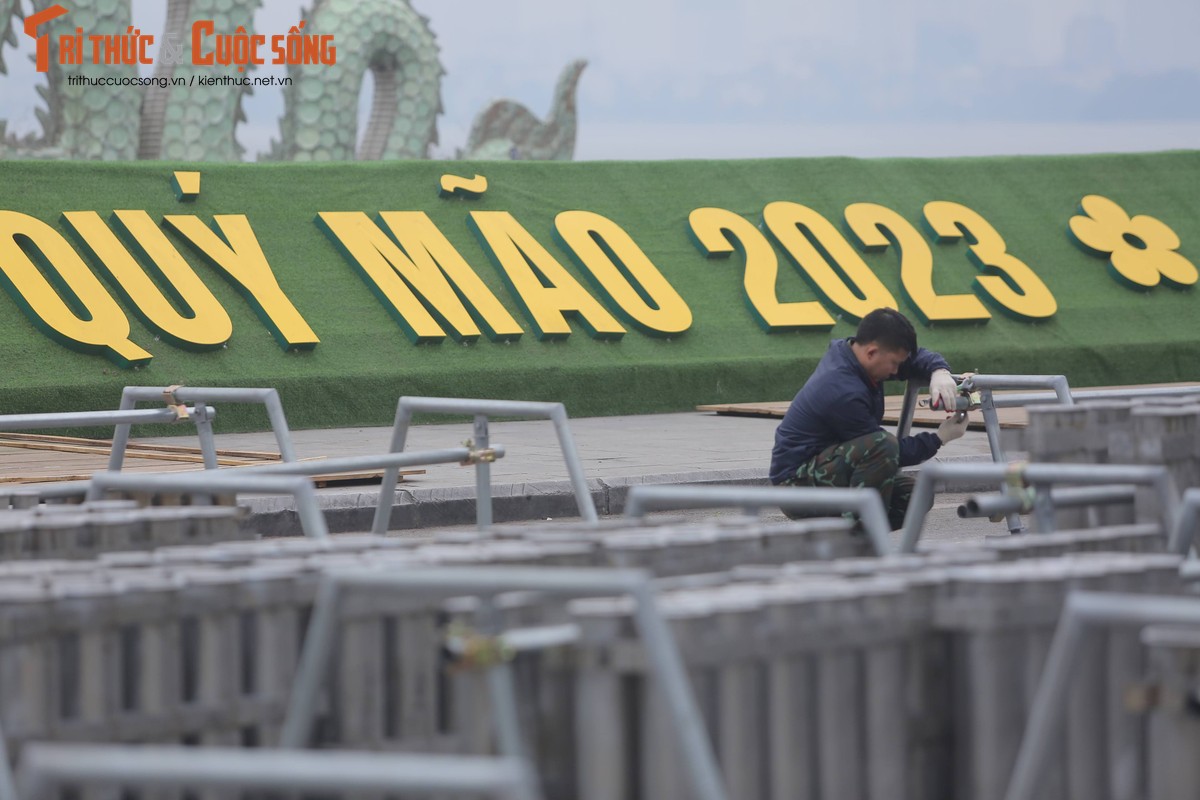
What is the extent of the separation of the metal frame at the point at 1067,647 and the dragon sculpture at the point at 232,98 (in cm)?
2617

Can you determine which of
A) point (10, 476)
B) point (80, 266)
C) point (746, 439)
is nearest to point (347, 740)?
point (10, 476)

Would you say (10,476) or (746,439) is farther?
(746,439)

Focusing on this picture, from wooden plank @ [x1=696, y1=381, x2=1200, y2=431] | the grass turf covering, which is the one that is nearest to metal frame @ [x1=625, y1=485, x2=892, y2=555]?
wooden plank @ [x1=696, y1=381, x2=1200, y2=431]

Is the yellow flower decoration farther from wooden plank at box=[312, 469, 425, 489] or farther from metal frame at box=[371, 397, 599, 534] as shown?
metal frame at box=[371, 397, 599, 534]

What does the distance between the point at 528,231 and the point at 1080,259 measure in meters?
7.25

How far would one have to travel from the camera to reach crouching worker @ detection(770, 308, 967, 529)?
7961mm

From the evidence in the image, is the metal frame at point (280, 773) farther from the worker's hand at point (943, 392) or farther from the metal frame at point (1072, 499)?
the worker's hand at point (943, 392)

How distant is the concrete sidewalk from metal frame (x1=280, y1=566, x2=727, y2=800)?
7.86 meters

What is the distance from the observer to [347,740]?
3.84 m

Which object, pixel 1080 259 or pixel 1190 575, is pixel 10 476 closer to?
pixel 1190 575

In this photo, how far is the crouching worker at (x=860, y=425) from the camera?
7.96 m

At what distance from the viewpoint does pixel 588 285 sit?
20.1 m

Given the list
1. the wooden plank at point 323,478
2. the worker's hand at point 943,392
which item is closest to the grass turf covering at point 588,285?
the wooden plank at point 323,478

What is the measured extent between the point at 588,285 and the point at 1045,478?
15072mm
